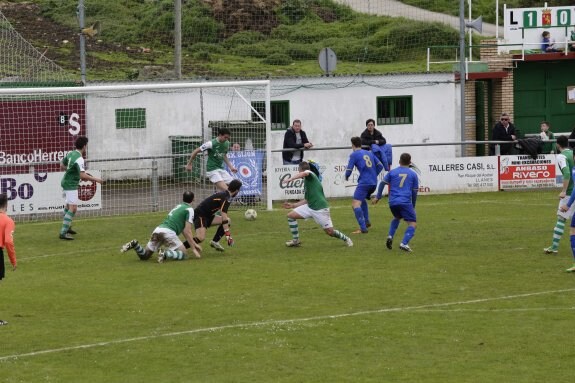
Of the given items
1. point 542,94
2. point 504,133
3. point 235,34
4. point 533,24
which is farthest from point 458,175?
point 235,34

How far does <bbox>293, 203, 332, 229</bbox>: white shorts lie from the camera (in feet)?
70.5

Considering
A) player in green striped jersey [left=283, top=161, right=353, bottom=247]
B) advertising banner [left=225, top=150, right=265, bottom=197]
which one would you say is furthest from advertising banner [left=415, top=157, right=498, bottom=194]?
player in green striped jersey [left=283, top=161, right=353, bottom=247]

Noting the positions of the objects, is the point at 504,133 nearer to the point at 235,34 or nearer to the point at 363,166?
the point at 363,166

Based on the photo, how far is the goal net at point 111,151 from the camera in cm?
2762

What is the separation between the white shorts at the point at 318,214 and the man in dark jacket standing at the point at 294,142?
9002 mm

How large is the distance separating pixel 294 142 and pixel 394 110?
317 inches

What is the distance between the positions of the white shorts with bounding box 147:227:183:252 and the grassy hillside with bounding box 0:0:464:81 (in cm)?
2152

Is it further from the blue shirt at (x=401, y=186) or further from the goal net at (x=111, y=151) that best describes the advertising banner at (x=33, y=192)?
the blue shirt at (x=401, y=186)

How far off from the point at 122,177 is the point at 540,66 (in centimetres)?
1805

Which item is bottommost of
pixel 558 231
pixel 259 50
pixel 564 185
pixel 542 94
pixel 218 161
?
pixel 558 231

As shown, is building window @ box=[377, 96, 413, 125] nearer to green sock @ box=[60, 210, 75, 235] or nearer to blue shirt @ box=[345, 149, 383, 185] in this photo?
blue shirt @ box=[345, 149, 383, 185]

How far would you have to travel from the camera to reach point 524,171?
32875 millimetres

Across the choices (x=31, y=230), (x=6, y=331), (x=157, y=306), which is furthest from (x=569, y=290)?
(x=31, y=230)

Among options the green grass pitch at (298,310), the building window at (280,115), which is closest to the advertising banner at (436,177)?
the building window at (280,115)
